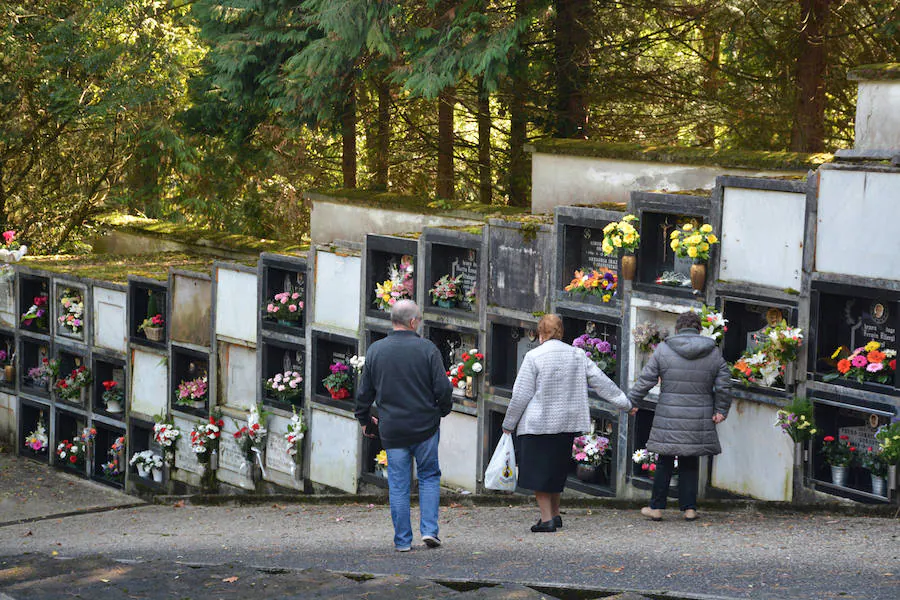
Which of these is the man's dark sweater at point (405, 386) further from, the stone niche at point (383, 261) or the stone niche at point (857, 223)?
the stone niche at point (383, 261)

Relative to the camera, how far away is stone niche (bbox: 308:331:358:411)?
479 inches

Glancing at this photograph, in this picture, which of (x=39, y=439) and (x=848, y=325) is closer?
(x=848, y=325)

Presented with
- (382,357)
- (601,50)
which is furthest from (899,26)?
(382,357)

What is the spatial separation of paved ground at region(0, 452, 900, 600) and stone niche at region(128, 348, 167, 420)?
437 cm

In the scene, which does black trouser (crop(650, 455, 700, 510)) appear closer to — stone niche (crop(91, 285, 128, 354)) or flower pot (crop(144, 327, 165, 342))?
flower pot (crop(144, 327, 165, 342))

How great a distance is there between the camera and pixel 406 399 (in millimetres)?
7230

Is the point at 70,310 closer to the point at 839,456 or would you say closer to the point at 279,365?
the point at 279,365

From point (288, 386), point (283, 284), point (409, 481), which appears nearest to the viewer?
point (409, 481)

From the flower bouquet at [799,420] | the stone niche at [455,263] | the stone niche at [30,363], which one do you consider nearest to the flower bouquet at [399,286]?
the stone niche at [455,263]

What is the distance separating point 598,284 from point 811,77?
5587mm

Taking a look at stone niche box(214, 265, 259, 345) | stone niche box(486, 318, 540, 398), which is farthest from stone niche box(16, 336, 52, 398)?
stone niche box(486, 318, 540, 398)

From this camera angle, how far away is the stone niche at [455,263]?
1081 cm

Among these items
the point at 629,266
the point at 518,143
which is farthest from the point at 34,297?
the point at 629,266

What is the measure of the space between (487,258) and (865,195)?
3515 millimetres
